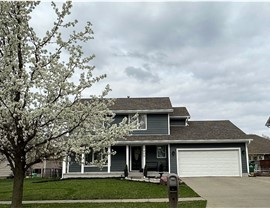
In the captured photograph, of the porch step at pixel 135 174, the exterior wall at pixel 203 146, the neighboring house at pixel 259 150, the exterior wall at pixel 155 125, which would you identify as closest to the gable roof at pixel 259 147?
the neighboring house at pixel 259 150

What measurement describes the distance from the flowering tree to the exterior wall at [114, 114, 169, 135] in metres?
14.8

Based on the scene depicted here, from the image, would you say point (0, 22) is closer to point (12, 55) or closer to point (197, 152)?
point (12, 55)

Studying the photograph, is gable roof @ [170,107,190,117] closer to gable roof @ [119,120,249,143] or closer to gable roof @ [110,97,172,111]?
gable roof @ [119,120,249,143]

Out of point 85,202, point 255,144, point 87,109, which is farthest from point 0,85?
point 255,144

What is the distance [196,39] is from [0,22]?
9372 millimetres

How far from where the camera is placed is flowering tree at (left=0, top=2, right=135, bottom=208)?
9336 mm

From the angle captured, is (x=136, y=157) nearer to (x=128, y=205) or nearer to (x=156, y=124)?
(x=156, y=124)

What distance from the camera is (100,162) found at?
10617 mm

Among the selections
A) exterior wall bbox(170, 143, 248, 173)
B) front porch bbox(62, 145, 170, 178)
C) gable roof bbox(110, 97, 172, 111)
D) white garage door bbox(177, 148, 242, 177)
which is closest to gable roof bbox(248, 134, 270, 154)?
exterior wall bbox(170, 143, 248, 173)

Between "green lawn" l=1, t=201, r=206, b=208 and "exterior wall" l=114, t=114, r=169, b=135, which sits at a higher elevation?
"exterior wall" l=114, t=114, r=169, b=135

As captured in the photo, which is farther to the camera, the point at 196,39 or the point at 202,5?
the point at 196,39

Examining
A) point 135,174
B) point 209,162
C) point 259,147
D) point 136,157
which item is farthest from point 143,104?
point 259,147

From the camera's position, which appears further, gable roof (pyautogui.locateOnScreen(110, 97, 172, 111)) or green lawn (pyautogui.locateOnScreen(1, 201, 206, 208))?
gable roof (pyautogui.locateOnScreen(110, 97, 172, 111))

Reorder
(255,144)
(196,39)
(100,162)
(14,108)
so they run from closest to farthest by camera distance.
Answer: (14,108), (100,162), (196,39), (255,144)
